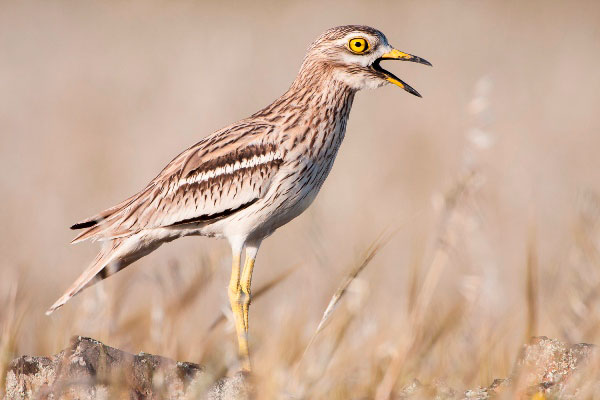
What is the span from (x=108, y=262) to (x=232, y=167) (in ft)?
3.28

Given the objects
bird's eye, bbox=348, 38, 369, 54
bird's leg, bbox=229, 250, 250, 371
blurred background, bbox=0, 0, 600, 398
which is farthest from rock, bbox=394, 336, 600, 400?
bird's eye, bbox=348, 38, 369, 54

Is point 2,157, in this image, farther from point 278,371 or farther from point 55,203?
point 278,371

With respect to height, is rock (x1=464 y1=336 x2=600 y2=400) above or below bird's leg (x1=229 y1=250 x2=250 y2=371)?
above

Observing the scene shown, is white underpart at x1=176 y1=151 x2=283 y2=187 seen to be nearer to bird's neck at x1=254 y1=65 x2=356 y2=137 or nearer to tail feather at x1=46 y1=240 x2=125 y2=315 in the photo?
bird's neck at x1=254 y1=65 x2=356 y2=137

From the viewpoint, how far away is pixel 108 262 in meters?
6.39

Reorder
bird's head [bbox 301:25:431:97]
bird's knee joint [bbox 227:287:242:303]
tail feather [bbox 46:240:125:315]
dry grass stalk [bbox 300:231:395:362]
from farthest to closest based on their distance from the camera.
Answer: bird's head [bbox 301:25:431:97], bird's knee joint [bbox 227:287:242:303], tail feather [bbox 46:240:125:315], dry grass stalk [bbox 300:231:395:362]

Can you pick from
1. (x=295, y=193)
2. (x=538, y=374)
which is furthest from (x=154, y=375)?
(x=295, y=193)

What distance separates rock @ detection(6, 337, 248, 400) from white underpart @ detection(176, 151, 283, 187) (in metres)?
2.13

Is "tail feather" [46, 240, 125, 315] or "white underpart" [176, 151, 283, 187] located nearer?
"tail feather" [46, 240, 125, 315]

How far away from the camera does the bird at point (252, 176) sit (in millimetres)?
6227

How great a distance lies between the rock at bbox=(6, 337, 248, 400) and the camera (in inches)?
161

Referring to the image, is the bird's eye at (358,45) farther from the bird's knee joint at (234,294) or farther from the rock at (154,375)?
the rock at (154,375)

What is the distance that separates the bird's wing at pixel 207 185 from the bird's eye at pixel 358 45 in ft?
2.57

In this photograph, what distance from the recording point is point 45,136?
1712cm
